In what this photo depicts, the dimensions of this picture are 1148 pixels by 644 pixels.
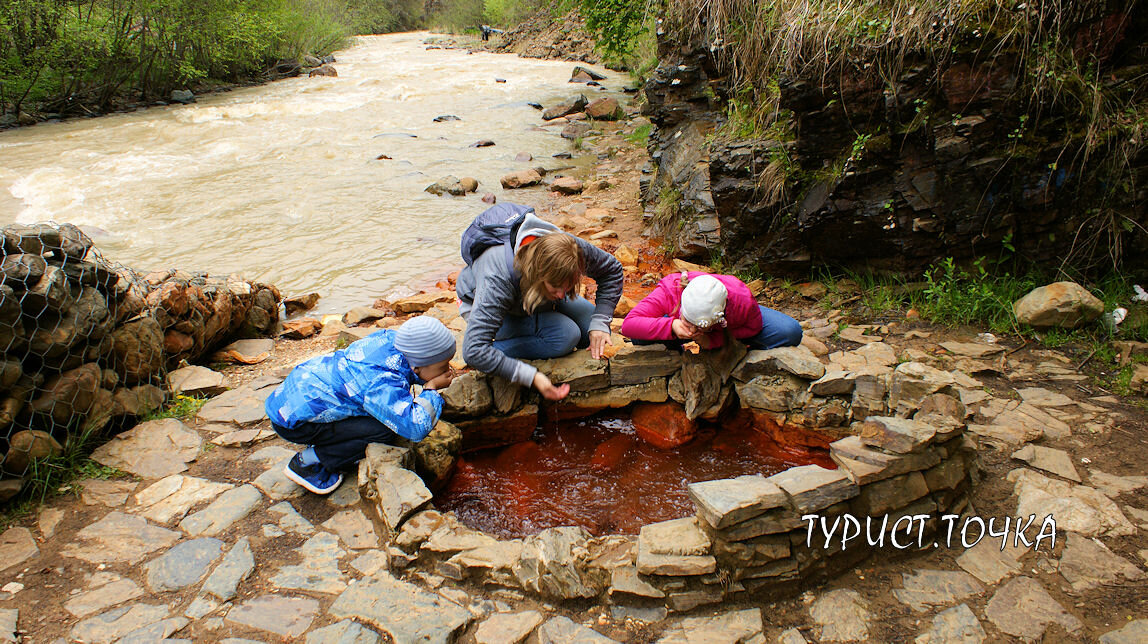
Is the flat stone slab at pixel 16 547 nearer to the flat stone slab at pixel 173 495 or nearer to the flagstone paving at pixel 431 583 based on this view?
the flagstone paving at pixel 431 583

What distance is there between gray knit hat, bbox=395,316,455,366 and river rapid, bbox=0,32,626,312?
145 inches

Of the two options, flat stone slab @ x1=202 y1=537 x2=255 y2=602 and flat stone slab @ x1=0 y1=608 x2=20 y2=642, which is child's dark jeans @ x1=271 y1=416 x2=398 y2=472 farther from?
flat stone slab @ x1=0 y1=608 x2=20 y2=642

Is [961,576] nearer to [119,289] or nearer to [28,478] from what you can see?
[28,478]

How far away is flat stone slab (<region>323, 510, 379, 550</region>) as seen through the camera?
9.02ft

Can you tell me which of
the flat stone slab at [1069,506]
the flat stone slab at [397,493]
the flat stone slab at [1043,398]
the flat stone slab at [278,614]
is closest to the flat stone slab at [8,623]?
the flat stone slab at [278,614]

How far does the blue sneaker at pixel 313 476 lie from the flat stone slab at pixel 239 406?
0.78 metres

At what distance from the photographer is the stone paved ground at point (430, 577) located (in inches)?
90.3

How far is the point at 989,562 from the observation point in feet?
8.27

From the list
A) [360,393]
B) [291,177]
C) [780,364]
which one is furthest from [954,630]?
[291,177]

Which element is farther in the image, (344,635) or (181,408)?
(181,408)

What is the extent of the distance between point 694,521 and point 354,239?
669cm

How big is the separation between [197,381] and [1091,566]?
4.71 meters

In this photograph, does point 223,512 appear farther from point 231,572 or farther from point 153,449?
point 153,449

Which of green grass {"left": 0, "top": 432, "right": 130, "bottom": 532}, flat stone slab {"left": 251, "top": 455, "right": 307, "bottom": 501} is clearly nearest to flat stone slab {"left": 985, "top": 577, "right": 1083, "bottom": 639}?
flat stone slab {"left": 251, "top": 455, "right": 307, "bottom": 501}
